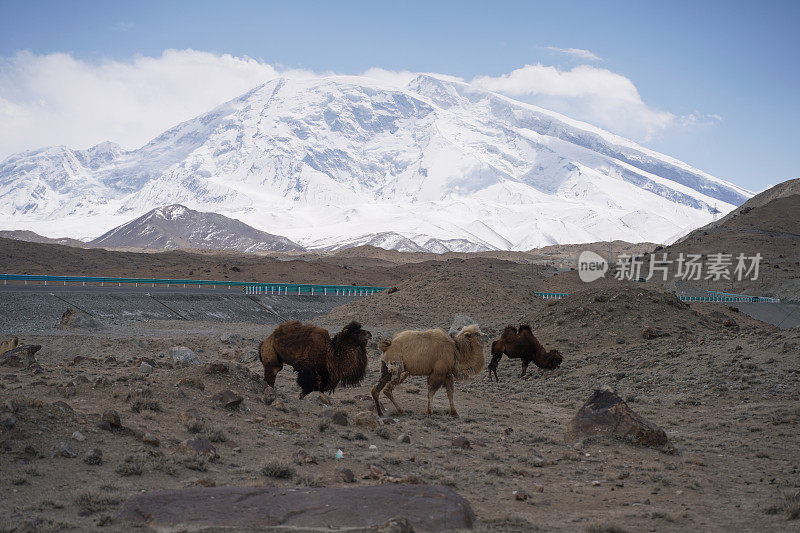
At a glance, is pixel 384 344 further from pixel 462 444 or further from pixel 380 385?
pixel 462 444

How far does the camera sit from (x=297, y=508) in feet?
23.9

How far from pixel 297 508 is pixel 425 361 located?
7.41 meters

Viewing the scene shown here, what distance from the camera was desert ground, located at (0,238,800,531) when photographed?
8.36 m

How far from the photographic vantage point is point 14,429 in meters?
8.92

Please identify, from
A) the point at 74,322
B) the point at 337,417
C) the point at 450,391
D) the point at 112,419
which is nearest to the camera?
the point at 112,419

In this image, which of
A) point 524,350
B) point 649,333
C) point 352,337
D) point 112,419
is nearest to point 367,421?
point 352,337

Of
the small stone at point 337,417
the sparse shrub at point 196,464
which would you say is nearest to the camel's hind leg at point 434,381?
the small stone at point 337,417

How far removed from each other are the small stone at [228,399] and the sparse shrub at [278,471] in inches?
124

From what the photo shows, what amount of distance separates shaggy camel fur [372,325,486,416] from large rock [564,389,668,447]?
2.68 metres

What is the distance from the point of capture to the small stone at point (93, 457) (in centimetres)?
875

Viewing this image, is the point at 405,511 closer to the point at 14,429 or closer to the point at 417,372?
the point at 14,429

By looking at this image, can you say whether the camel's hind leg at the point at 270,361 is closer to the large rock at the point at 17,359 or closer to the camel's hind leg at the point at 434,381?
the camel's hind leg at the point at 434,381

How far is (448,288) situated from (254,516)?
45.0 meters

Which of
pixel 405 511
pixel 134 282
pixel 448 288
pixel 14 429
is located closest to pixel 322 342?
pixel 14 429
